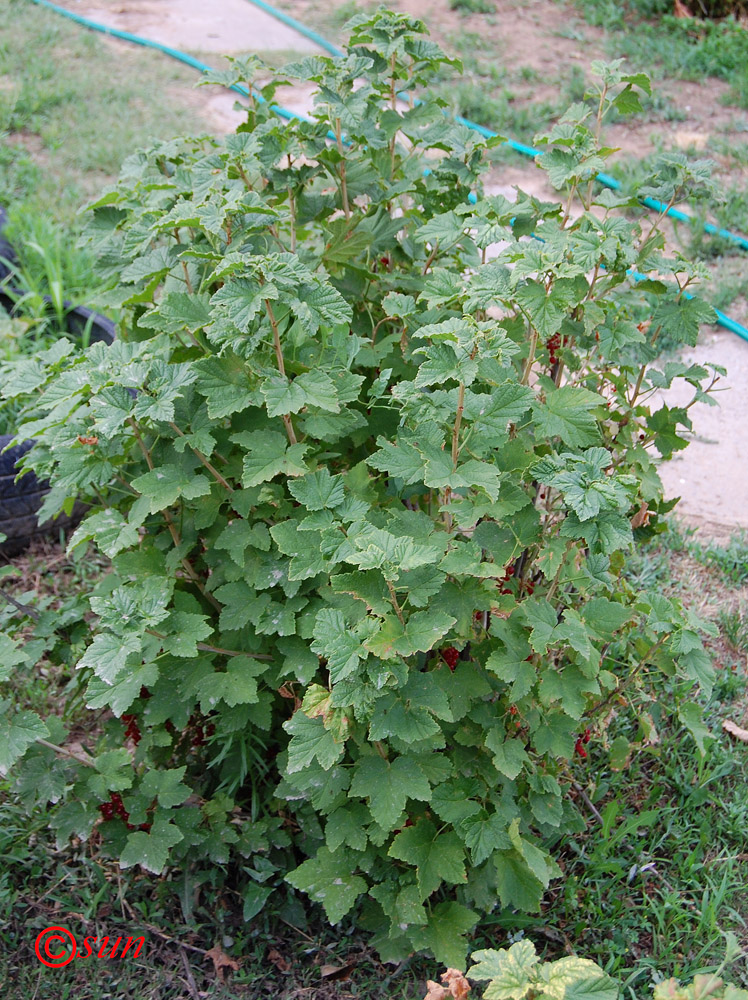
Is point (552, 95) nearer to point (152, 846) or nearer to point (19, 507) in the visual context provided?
point (19, 507)

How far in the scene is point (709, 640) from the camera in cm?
282

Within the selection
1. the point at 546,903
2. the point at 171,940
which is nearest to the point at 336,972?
the point at 171,940

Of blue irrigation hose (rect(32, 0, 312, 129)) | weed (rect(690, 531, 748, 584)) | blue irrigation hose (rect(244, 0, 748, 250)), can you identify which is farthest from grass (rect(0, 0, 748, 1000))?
blue irrigation hose (rect(32, 0, 312, 129))

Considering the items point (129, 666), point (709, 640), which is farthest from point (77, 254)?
point (709, 640)

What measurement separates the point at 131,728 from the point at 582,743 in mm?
1087

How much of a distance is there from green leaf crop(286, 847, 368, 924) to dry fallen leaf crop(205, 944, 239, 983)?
0.33 meters

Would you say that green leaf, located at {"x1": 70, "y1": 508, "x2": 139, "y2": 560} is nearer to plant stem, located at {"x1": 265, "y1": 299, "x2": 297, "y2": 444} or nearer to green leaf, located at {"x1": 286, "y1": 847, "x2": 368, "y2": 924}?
plant stem, located at {"x1": 265, "y1": 299, "x2": 297, "y2": 444}

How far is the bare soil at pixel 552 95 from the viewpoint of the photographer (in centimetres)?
351

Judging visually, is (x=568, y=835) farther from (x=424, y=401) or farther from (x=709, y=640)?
(x=424, y=401)

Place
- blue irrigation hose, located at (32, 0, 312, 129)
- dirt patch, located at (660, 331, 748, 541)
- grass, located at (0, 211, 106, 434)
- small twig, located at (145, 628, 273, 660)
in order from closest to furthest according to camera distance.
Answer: small twig, located at (145, 628, 273, 660) → dirt patch, located at (660, 331, 748, 541) → grass, located at (0, 211, 106, 434) → blue irrigation hose, located at (32, 0, 312, 129)

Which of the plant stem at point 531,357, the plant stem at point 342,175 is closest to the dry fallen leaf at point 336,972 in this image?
the plant stem at point 531,357

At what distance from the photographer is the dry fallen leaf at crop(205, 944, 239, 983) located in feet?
6.97

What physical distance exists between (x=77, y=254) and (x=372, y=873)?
3.05 metres

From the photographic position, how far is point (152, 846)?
2027mm
